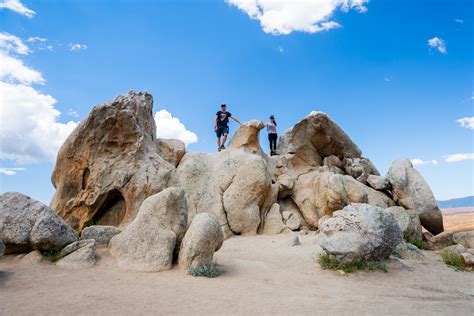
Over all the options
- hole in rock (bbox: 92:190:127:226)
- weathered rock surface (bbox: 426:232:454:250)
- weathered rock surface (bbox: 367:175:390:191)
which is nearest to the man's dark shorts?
hole in rock (bbox: 92:190:127:226)

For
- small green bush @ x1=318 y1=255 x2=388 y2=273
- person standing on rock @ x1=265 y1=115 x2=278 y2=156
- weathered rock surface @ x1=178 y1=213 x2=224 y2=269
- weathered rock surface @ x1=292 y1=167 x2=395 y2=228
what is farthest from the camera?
person standing on rock @ x1=265 y1=115 x2=278 y2=156

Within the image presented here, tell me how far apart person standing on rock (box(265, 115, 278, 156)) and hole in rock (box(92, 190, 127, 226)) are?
1005 cm

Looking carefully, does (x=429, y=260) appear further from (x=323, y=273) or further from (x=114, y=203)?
(x=114, y=203)

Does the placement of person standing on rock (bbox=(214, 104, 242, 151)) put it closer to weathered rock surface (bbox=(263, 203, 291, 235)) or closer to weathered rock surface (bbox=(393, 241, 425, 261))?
weathered rock surface (bbox=(263, 203, 291, 235))

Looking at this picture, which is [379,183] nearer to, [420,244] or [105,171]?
[420,244]

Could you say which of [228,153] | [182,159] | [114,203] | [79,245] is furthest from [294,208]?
[79,245]

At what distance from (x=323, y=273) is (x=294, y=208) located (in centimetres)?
963

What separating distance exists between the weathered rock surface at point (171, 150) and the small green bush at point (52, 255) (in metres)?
9.49

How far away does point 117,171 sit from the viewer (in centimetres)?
1672

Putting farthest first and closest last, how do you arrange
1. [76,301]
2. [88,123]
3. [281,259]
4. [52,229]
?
[88,123] → [281,259] → [52,229] → [76,301]

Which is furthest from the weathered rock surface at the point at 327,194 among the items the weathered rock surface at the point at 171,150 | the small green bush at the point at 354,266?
the small green bush at the point at 354,266

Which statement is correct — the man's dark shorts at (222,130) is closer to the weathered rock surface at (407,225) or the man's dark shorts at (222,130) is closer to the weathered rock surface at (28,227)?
the weathered rock surface at (407,225)

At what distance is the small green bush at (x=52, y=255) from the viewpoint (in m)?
9.86

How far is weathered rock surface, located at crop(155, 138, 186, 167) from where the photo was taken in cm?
1927
